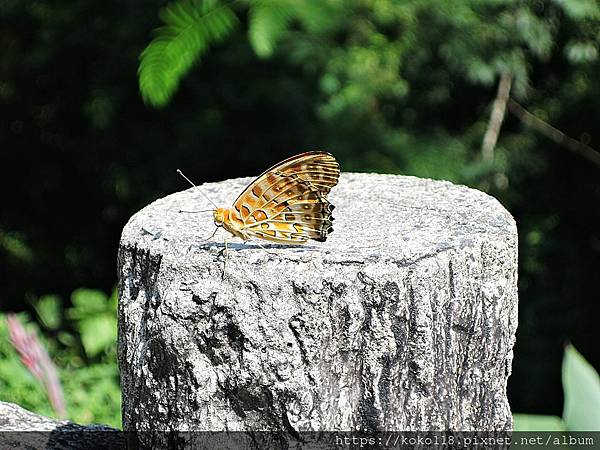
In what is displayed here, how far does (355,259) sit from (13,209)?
3.69 metres

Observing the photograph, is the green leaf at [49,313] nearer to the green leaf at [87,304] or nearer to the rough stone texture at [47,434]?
the green leaf at [87,304]

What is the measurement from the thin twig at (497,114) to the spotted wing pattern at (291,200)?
8.38 ft

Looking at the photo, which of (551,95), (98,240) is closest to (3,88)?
(98,240)

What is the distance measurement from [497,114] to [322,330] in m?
2.93

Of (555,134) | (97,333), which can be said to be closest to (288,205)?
(97,333)

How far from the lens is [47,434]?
1.90 m

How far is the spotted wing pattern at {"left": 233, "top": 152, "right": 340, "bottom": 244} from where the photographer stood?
1635 mm

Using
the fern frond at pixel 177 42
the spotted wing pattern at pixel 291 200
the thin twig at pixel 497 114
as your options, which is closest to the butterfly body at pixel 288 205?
the spotted wing pattern at pixel 291 200

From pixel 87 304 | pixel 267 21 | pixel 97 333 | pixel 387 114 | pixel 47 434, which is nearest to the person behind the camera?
pixel 47 434

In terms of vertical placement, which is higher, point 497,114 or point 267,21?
point 267,21

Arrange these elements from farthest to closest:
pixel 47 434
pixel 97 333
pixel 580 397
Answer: pixel 97 333 < pixel 580 397 < pixel 47 434

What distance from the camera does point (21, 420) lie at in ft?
6.40

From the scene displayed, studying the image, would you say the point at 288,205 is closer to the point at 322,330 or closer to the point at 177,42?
the point at 322,330

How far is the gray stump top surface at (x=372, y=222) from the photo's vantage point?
60.2 inches
